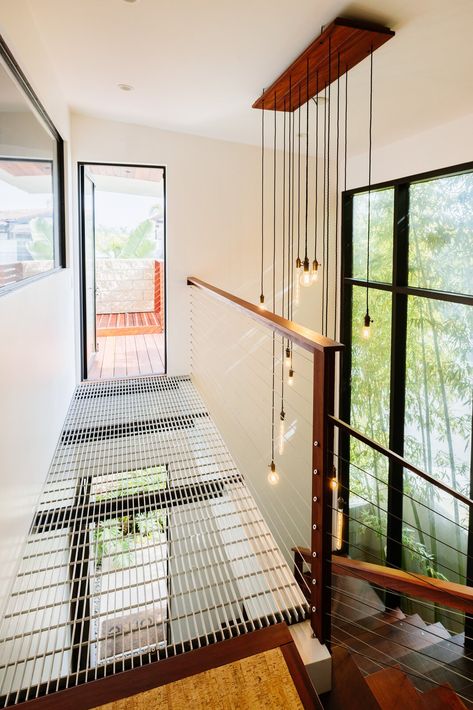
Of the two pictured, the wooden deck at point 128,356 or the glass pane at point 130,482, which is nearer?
the glass pane at point 130,482

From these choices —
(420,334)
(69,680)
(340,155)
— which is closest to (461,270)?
(420,334)

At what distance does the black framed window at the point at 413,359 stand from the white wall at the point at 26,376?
6.74 ft

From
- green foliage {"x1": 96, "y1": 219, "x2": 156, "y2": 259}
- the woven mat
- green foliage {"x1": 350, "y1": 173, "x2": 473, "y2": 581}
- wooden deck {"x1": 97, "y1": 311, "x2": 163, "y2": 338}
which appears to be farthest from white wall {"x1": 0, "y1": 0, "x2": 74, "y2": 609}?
green foliage {"x1": 96, "y1": 219, "x2": 156, "y2": 259}

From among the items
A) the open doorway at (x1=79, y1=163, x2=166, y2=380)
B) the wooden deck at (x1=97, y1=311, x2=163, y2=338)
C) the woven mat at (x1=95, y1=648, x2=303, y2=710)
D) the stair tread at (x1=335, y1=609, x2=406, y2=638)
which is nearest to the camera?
the woven mat at (x1=95, y1=648, x2=303, y2=710)

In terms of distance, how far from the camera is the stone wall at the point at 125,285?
7.04m

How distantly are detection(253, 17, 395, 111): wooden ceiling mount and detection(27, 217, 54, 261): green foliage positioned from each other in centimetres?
176

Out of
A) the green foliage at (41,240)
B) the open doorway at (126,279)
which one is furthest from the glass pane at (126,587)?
the open doorway at (126,279)

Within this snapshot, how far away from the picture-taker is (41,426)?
276 centimetres

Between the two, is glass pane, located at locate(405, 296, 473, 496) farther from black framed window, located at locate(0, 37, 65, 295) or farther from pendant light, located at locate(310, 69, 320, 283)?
black framed window, located at locate(0, 37, 65, 295)

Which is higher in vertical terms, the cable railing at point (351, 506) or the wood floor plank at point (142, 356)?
the wood floor plank at point (142, 356)

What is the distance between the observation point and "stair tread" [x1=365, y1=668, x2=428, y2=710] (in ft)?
5.91

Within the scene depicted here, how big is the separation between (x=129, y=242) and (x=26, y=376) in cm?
564

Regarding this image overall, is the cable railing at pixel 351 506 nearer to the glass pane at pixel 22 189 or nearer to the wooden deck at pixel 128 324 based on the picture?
the glass pane at pixel 22 189

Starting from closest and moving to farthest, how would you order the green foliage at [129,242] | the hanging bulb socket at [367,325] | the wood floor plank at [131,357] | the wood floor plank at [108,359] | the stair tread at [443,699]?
the stair tread at [443,699]
the hanging bulb socket at [367,325]
the wood floor plank at [108,359]
the wood floor plank at [131,357]
the green foliage at [129,242]
